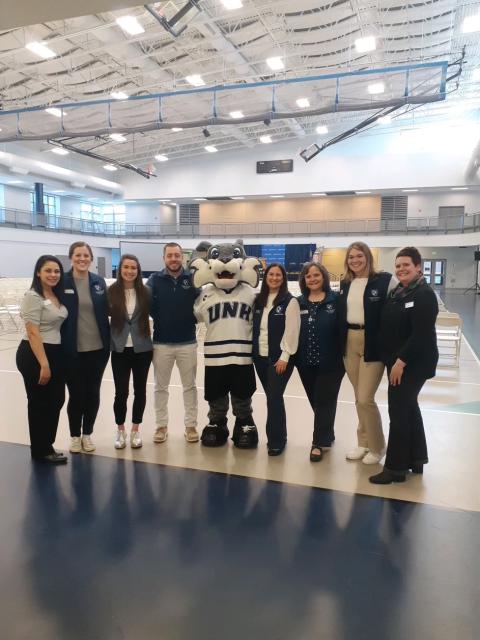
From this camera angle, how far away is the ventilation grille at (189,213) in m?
31.1

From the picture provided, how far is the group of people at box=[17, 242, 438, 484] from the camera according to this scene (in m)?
3.24

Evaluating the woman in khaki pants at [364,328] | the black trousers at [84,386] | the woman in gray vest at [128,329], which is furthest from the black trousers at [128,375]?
the woman in khaki pants at [364,328]

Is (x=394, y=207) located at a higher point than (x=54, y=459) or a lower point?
higher

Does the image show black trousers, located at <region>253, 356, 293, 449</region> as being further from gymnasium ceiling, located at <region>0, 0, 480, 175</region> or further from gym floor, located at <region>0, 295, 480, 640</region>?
gymnasium ceiling, located at <region>0, 0, 480, 175</region>

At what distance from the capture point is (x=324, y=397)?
363 centimetres

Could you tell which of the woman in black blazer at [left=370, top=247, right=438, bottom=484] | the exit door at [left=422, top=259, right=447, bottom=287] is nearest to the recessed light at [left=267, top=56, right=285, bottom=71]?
the woman in black blazer at [left=370, top=247, right=438, bottom=484]

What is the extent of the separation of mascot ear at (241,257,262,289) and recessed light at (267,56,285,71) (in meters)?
12.4

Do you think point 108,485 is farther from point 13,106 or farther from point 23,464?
point 13,106

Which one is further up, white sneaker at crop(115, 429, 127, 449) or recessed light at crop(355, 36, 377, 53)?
recessed light at crop(355, 36, 377, 53)

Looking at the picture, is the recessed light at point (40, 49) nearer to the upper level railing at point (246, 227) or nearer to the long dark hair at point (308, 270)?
the upper level railing at point (246, 227)

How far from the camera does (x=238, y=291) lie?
3.82 metres

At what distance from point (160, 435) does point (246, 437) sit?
744 millimetres

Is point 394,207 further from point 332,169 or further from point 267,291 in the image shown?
point 267,291

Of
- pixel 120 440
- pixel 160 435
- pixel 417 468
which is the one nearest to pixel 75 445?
pixel 120 440
